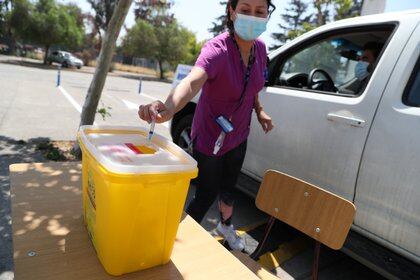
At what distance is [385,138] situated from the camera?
2303mm

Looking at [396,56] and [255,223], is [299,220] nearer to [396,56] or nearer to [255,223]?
[396,56]

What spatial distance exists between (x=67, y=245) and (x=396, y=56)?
7.42 ft

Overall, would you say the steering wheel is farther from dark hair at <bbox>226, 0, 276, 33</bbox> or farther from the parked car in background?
the parked car in background

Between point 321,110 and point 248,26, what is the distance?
1039 mm

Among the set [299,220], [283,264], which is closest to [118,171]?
[299,220]

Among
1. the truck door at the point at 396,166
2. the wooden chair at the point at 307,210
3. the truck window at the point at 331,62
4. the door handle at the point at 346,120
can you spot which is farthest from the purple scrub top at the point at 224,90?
the truck window at the point at 331,62

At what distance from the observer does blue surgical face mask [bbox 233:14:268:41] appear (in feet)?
6.70

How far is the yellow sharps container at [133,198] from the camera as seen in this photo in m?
1.07

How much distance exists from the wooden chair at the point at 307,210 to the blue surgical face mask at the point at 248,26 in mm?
808

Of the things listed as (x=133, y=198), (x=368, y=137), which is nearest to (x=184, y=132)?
(x=368, y=137)

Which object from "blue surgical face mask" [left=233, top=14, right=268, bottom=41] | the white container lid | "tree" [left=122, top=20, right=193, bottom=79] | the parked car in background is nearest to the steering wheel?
"blue surgical face mask" [left=233, top=14, right=268, bottom=41]

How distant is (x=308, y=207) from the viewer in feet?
6.55

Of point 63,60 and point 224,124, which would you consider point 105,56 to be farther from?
point 63,60

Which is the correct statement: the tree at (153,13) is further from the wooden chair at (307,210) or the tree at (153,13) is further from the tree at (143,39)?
the wooden chair at (307,210)
